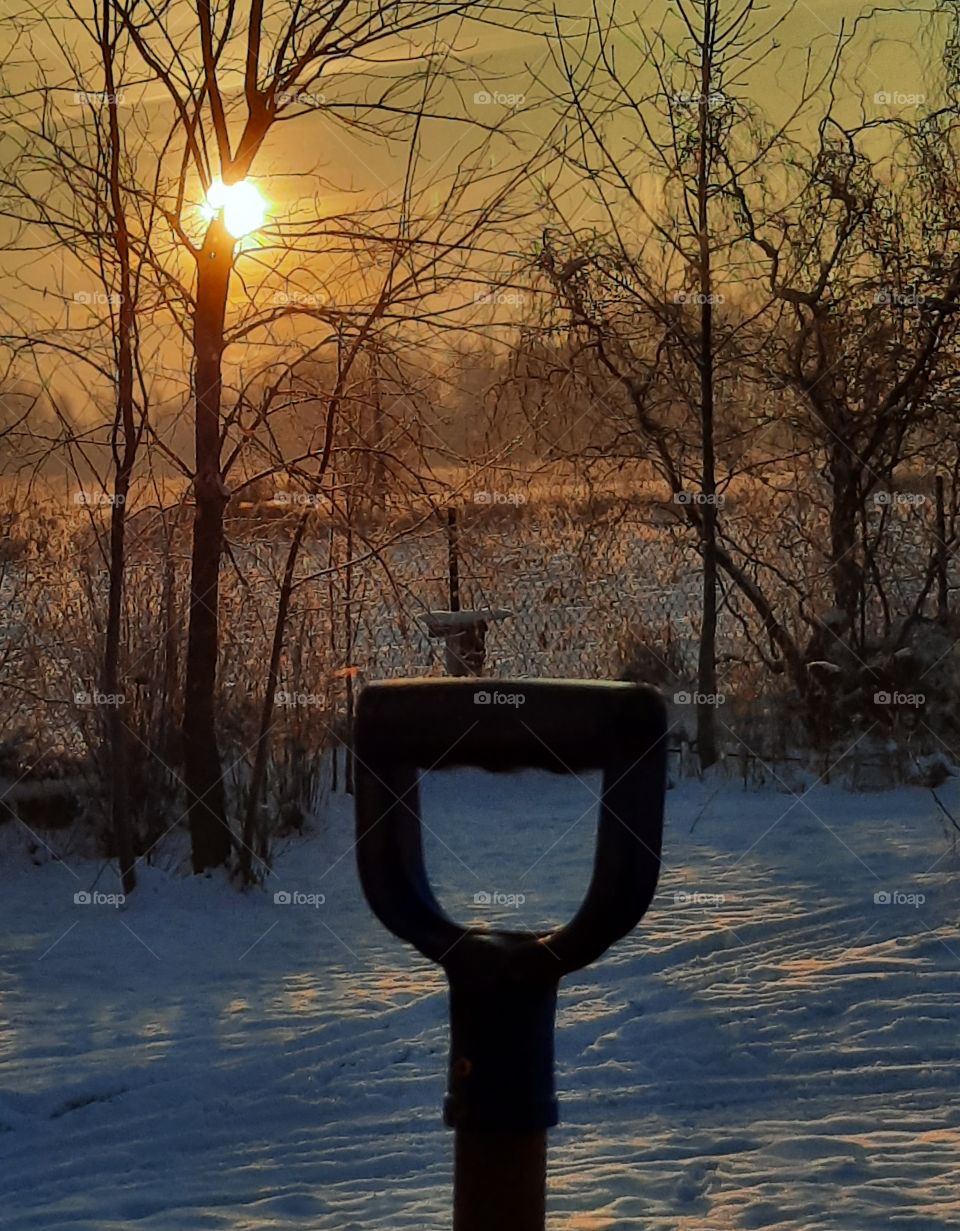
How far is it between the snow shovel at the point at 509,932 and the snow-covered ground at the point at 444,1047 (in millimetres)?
2405

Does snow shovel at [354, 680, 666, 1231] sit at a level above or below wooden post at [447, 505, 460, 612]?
below

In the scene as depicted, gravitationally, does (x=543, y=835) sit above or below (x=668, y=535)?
below

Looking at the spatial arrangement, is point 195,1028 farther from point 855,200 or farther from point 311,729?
point 855,200

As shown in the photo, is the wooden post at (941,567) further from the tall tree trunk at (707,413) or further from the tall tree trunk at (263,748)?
the tall tree trunk at (263,748)

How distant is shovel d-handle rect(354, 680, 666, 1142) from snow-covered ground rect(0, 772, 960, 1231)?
95.3 inches

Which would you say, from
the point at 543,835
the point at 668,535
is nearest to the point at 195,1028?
the point at 543,835

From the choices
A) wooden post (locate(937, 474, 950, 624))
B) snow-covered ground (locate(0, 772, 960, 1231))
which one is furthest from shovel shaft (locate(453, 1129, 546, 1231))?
wooden post (locate(937, 474, 950, 624))

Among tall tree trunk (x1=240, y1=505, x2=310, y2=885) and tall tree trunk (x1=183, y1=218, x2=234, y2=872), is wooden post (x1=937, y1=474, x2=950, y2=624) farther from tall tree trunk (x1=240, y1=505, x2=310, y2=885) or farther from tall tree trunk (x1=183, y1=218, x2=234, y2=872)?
tall tree trunk (x1=183, y1=218, x2=234, y2=872)

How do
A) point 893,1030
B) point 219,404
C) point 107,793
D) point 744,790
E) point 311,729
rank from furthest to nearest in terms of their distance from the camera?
Answer: 1. point 744,790
2. point 311,729
3. point 107,793
4. point 219,404
5. point 893,1030

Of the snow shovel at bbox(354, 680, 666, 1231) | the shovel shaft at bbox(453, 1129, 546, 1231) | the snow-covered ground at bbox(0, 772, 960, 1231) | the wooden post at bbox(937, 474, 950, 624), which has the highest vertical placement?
the wooden post at bbox(937, 474, 950, 624)

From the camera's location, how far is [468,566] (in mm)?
10516

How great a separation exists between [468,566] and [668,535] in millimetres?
2133

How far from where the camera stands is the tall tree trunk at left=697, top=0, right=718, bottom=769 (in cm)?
934

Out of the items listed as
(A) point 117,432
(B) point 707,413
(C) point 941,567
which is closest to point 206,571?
(A) point 117,432
